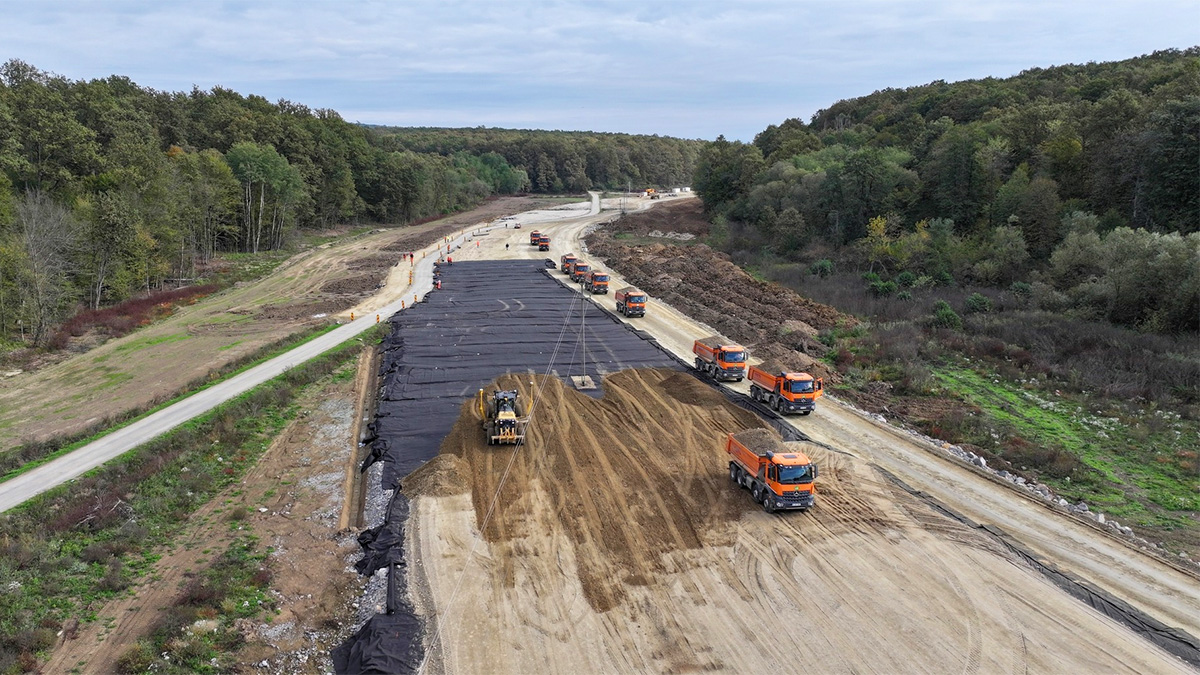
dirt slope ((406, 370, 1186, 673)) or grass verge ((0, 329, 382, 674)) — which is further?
grass verge ((0, 329, 382, 674))

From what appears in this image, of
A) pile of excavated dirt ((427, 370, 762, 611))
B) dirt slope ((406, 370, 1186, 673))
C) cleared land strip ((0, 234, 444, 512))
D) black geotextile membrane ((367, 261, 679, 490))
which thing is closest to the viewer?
dirt slope ((406, 370, 1186, 673))

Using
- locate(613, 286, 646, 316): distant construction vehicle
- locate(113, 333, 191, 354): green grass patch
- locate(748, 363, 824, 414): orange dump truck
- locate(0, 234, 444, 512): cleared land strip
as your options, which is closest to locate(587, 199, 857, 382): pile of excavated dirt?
locate(613, 286, 646, 316): distant construction vehicle

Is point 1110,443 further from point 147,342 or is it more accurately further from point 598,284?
point 147,342

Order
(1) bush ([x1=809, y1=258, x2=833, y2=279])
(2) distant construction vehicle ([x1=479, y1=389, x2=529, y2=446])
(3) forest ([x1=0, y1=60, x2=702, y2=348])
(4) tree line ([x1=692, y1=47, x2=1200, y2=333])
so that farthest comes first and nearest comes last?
1. (1) bush ([x1=809, y1=258, x2=833, y2=279])
2. (3) forest ([x1=0, y1=60, x2=702, y2=348])
3. (4) tree line ([x1=692, y1=47, x2=1200, y2=333])
4. (2) distant construction vehicle ([x1=479, y1=389, x2=529, y2=446])

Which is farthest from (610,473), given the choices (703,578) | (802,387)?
(802,387)

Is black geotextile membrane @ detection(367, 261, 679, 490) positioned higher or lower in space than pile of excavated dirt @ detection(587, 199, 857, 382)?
lower

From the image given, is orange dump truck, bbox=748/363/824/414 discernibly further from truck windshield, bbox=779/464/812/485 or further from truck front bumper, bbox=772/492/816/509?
truck front bumper, bbox=772/492/816/509

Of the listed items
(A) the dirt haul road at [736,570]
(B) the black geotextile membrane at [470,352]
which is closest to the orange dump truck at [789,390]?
(A) the dirt haul road at [736,570]
